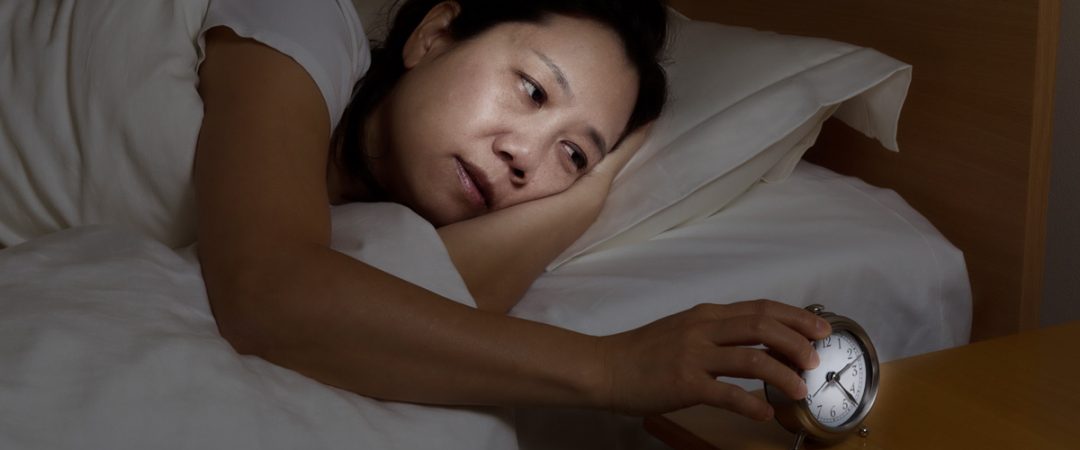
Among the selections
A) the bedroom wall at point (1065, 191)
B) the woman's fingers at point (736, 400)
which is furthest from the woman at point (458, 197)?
the bedroom wall at point (1065, 191)

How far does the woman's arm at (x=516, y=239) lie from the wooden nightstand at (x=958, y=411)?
0.28m

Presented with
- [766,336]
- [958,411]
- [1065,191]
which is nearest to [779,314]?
[766,336]

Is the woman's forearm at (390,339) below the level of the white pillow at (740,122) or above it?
below

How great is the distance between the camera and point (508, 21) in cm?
139

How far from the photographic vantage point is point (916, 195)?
161 centimetres

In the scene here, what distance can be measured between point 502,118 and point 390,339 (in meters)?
0.41

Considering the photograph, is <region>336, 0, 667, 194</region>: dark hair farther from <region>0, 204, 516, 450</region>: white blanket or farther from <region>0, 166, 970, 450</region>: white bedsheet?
<region>0, 204, 516, 450</region>: white blanket

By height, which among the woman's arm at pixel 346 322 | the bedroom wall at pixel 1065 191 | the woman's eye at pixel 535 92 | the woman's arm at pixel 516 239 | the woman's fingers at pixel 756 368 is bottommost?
the woman's arm at pixel 346 322

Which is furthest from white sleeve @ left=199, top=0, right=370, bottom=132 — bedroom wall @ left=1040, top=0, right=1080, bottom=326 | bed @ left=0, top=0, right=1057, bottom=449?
bedroom wall @ left=1040, top=0, right=1080, bottom=326

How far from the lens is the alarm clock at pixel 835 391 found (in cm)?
96

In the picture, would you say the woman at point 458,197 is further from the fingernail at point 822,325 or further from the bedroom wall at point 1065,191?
the bedroom wall at point 1065,191

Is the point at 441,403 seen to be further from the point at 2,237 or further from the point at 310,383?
the point at 2,237

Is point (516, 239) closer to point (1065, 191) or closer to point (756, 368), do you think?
point (756, 368)

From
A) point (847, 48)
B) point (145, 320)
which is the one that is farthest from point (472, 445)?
point (847, 48)
